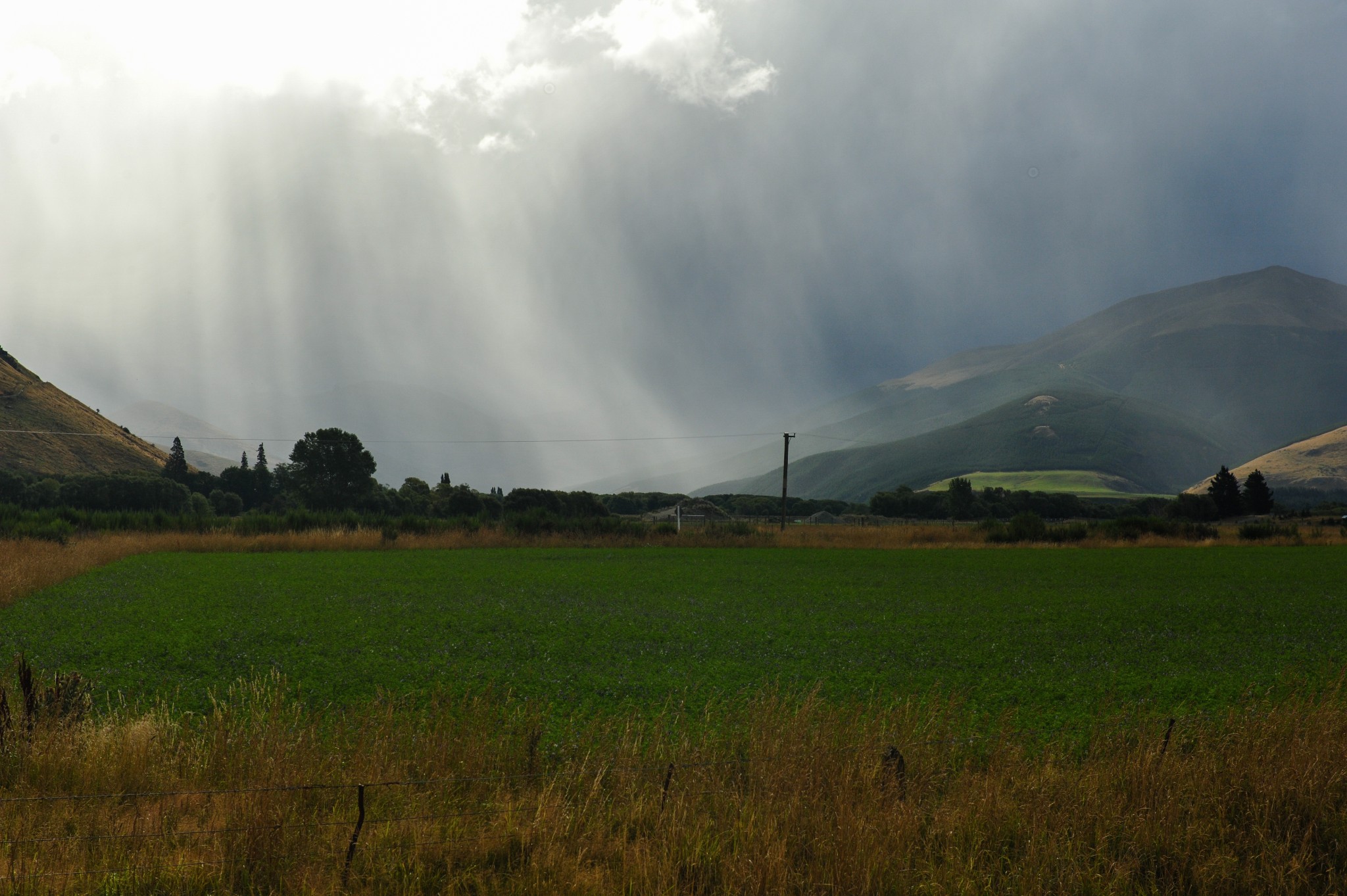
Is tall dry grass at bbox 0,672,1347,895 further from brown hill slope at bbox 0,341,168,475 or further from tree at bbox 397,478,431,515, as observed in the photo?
brown hill slope at bbox 0,341,168,475

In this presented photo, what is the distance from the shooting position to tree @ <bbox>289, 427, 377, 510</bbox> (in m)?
92.1

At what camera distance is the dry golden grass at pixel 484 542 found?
3206cm

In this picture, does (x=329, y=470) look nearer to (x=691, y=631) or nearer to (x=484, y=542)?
(x=484, y=542)

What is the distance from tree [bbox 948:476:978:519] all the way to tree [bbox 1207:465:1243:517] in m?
36.3

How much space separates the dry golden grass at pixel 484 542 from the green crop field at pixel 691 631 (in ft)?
9.26

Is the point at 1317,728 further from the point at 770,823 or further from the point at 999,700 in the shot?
the point at 770,823

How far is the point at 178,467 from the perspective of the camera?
338 feet

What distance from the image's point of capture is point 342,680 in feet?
41.0

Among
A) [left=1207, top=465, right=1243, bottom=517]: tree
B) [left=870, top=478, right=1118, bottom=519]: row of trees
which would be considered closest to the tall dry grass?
[left=870, top=478, right=1118, bottom=519]: row of trees

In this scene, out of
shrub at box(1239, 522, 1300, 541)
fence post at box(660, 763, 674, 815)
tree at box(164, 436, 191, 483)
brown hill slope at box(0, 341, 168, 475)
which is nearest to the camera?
fence post at box(660, 763, 674, 815)

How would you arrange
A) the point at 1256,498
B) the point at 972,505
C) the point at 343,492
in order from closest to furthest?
the point at 343,492 < the point at 1256,498 < the point at 972,505

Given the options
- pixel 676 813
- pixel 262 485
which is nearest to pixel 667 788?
pixel 676 813

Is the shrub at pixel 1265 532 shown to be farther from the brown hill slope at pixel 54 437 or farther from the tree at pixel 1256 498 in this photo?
the brown hill slope at pixel 54 437

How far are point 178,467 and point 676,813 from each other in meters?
115
